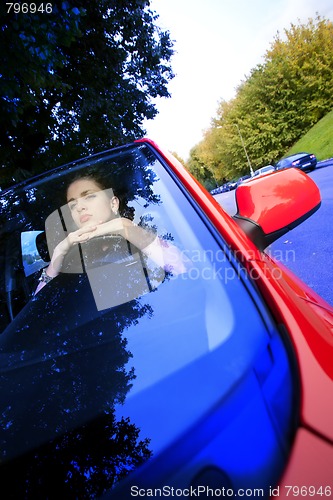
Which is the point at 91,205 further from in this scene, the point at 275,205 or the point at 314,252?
the point at 314,252

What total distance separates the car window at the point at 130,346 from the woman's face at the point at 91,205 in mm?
83

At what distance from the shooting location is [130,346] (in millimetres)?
841

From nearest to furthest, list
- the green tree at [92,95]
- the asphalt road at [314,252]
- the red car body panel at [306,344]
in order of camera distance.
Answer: the red car body panel at [306,344] < the asphalt road at [314,252] < the green tree at [92,95]

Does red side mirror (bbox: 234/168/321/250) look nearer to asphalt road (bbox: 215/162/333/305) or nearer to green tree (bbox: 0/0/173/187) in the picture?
asphalt road (bbox: 215/162/333/305)

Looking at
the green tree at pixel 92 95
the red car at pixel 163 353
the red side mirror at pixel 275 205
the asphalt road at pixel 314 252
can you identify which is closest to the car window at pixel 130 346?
the red car at pixel 163 353

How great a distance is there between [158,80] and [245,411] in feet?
34.5

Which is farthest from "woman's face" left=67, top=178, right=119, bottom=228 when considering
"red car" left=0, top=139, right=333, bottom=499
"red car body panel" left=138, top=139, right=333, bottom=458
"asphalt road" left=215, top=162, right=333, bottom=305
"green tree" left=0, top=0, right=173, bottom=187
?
"green tree" left=0, top=0, right=173, bottom=187

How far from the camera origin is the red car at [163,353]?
530 mm

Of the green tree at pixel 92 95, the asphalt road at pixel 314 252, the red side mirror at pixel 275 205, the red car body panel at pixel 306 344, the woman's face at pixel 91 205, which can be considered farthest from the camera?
the green tree at pixel 92 95

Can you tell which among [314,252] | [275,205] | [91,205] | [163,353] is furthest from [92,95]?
[163,353]

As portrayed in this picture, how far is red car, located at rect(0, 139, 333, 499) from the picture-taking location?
530 millimetres

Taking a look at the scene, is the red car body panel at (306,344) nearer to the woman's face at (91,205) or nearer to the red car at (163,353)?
the red car at (163,353)

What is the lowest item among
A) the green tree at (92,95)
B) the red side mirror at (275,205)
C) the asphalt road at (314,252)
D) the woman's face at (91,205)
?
the asphalt road at (314,252)

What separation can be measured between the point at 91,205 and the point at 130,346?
81 centimetres
